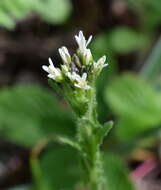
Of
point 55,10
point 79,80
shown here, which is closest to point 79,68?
point 79,80

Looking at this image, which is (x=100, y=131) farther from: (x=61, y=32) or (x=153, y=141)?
(x=61, y=32)

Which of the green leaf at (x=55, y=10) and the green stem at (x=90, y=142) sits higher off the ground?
the green leaf at (x=55, y=10)

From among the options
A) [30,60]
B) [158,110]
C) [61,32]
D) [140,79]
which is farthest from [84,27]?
[158,110]

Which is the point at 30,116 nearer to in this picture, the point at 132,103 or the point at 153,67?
the point at 132,103

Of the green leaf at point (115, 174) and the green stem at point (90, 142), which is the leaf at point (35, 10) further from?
the green leaf at point (115, 174)

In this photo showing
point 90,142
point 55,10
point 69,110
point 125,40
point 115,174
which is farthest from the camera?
point 125,40

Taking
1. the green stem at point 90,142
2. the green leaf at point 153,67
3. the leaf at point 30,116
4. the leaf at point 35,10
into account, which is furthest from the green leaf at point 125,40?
the green stem at point 90,142

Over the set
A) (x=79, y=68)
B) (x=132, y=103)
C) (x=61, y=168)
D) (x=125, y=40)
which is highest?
(x=125, y=40)
